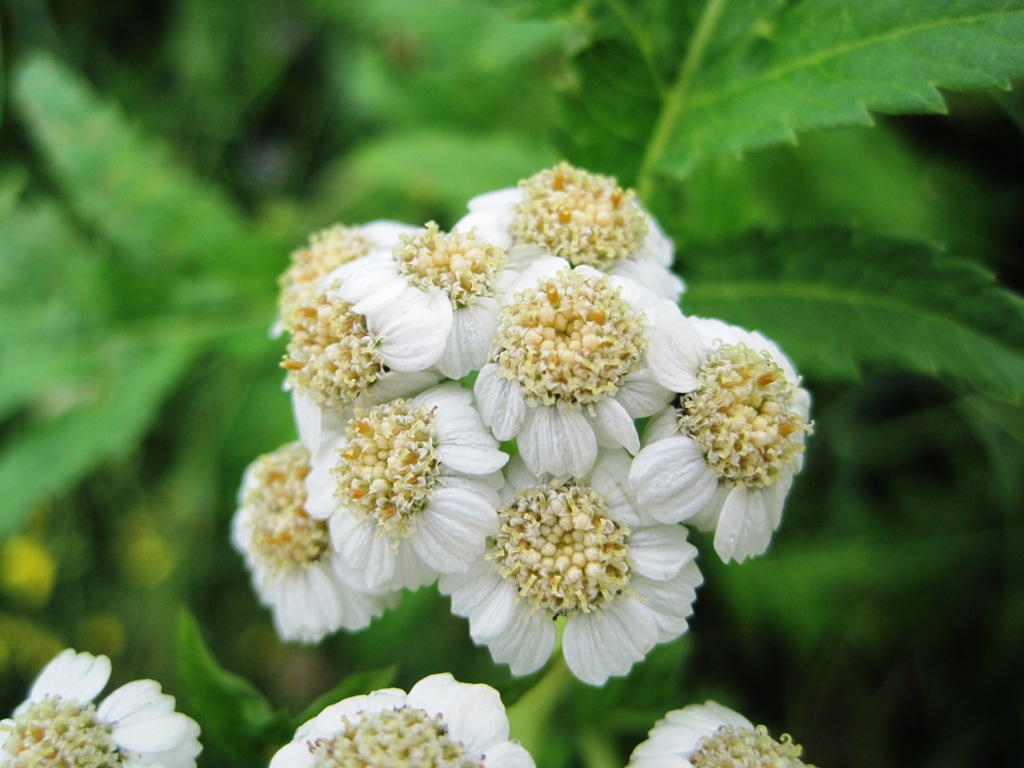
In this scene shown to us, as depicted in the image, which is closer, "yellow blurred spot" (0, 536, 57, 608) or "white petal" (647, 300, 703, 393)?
"white petal" (647, 300, 703, 393)

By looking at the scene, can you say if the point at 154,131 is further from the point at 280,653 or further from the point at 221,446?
the point at 280,653

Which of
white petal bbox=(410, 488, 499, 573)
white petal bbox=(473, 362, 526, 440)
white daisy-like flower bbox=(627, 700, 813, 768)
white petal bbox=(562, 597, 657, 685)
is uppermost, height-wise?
white petal bbox=(473, 362, 526, 440)

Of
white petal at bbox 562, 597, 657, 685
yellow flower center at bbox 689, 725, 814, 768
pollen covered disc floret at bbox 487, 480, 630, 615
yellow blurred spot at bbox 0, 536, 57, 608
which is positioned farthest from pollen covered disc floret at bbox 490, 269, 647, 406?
yellow blurred spot at bbox 0, 536, 57, 608

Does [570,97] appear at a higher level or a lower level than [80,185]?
higher

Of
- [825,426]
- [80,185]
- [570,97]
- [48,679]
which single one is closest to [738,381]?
[570,97]

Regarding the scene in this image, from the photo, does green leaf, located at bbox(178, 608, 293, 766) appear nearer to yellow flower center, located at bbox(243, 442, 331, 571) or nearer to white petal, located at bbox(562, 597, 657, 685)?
yellow flower center, located at bbox(243, 442, 331, 571)

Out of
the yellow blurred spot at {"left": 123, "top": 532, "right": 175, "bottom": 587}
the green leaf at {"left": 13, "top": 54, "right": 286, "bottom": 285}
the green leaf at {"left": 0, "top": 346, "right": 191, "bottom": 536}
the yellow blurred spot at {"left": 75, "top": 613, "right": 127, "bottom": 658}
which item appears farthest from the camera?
the yellow blurred spot at {"left": 123, "top": 532, "right": 175, "bottom": 587}

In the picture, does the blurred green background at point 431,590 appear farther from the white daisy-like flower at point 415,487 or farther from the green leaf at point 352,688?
the white daisy-like flower at point 415,487

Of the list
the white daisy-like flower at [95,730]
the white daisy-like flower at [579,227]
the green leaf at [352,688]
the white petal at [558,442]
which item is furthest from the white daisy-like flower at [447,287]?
the white daisy-like flower at [95,730]
